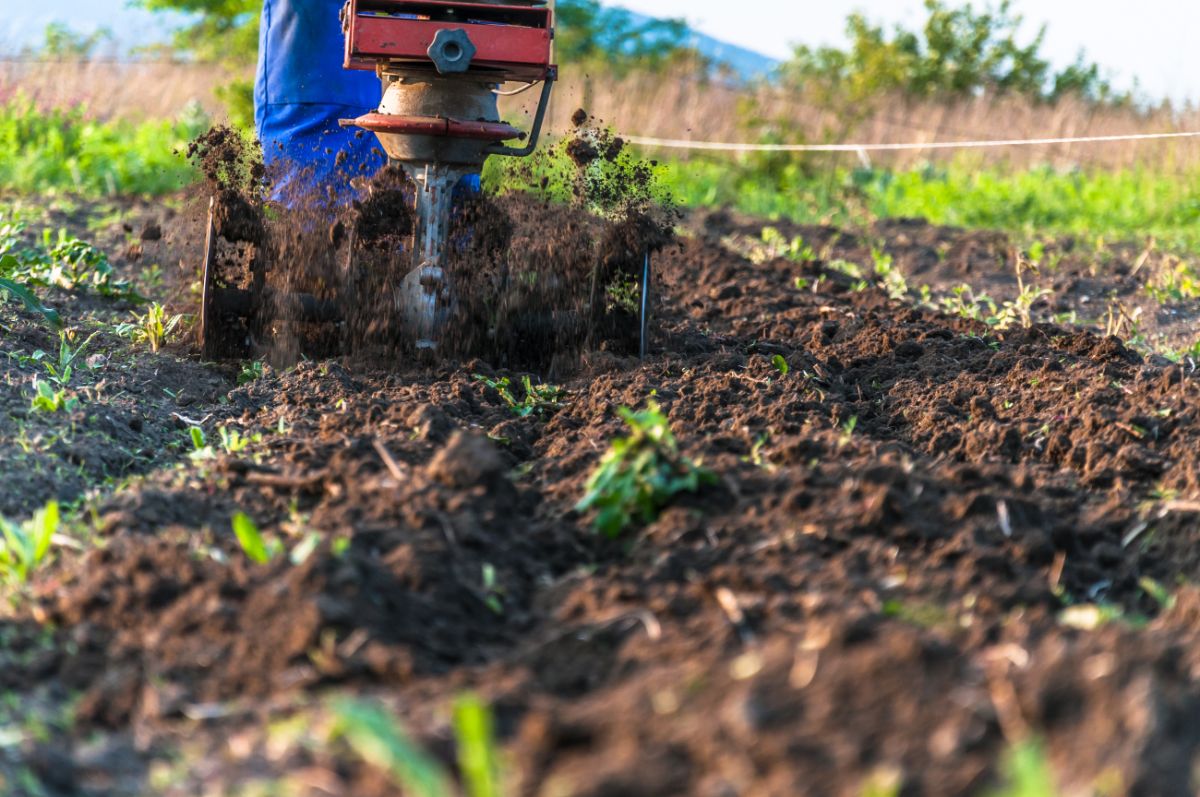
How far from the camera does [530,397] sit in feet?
14.2

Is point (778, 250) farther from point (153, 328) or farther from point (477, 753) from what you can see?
point (477, 753)

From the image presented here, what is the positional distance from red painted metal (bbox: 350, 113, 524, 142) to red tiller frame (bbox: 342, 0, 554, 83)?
18 cm

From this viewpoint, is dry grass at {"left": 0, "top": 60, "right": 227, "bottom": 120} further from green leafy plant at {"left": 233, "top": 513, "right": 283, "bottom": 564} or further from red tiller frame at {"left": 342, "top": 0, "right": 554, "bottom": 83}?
green leafy plant at {"left": 233, "top": 513, "right": 283, "bottom": 564}

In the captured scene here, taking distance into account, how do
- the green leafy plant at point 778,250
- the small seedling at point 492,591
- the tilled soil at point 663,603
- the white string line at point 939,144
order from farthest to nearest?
the green leafy plant at point 778,250 < the white string line at point 939,144 < the small seedling at point 492,591 < the tilled soil at point 663,603

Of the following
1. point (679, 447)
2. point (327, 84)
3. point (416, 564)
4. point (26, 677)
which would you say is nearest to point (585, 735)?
point (416, 564)

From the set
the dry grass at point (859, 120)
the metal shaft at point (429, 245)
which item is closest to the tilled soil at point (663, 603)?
the metal shaft at point (429, 245)

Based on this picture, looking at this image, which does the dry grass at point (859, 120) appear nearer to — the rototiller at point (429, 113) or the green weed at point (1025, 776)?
the rototiller at point (429, 113)

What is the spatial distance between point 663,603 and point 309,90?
12.5 ft

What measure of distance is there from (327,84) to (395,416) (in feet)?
7.32

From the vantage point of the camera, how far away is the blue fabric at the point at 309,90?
18.0 ft

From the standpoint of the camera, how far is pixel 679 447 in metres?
3.21

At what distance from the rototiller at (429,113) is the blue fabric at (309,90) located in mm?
852

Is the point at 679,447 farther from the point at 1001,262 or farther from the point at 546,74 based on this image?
the point at 1001,262

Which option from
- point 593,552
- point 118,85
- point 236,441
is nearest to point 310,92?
point 236,441
